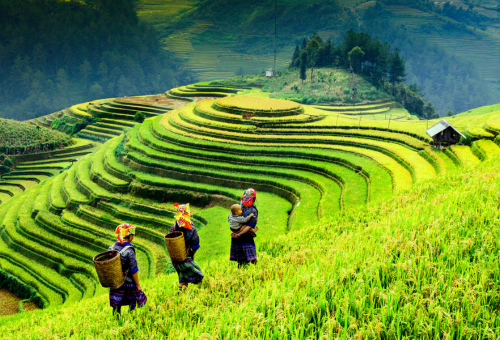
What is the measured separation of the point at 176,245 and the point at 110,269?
3.29ft

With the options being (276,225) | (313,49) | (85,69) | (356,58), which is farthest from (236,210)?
(85,69)

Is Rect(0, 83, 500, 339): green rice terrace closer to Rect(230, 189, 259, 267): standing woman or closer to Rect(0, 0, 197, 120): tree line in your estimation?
Rect(230, 189, 259, 267): standing woman

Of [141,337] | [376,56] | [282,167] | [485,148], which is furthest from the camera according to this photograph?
[376,56]

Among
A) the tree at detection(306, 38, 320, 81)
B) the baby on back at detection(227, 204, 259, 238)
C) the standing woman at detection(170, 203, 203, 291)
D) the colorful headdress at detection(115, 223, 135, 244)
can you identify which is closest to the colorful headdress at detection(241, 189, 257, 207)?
the baby on back at detection(227, 204, 259, 238)

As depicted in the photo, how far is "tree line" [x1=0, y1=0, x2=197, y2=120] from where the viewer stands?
3784 inches

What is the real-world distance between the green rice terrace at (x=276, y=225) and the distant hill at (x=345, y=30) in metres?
88.9

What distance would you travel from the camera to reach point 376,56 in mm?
52969

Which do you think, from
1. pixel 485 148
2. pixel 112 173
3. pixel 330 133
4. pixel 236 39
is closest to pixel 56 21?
pixel 236 39

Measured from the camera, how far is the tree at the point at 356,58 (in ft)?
165

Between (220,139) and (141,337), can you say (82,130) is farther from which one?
(141,337)

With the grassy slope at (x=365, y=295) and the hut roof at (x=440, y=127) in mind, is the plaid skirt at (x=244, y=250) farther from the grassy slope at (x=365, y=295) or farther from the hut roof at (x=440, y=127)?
the hut roof at (x=440, y=127)

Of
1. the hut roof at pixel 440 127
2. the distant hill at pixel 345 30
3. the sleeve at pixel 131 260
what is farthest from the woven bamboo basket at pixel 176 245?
the distant hill at pixel 345 30

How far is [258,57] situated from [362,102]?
9734cm

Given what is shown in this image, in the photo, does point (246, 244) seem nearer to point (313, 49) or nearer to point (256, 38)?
point (313, 49)
